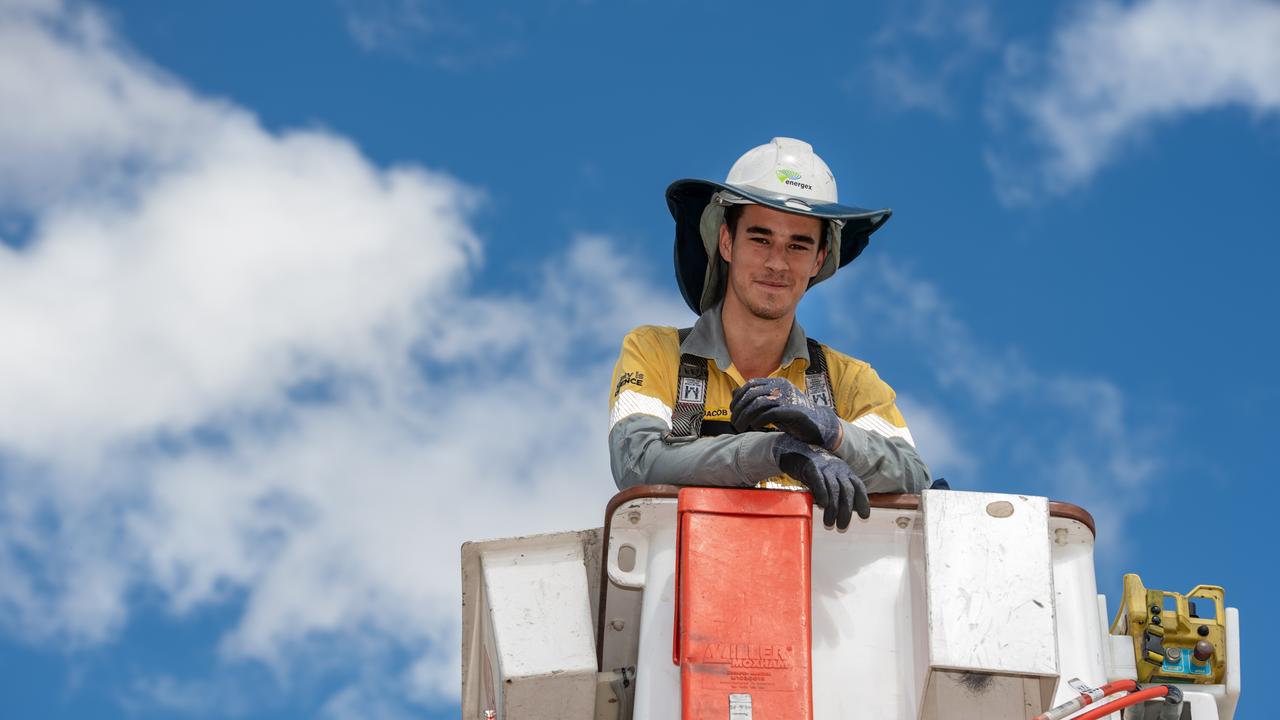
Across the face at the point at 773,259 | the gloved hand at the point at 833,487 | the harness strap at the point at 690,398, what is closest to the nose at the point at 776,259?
the face at the point at 773,259

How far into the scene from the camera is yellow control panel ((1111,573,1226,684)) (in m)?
5.52

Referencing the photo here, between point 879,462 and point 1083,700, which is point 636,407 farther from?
point 1083,700

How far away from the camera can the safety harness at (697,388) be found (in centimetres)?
609

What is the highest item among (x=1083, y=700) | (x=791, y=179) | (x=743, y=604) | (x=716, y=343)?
(x=791, y=179)

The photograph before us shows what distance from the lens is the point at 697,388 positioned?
245 inches

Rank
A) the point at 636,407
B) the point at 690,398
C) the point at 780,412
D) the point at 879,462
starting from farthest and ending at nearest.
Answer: the point at 690,398 < the point at 636,407 < the point at 879,462 < the point at 780,412

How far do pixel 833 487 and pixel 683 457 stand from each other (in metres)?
0.66

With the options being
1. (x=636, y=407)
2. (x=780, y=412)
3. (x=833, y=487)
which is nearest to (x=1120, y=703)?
(x=833, y=487)

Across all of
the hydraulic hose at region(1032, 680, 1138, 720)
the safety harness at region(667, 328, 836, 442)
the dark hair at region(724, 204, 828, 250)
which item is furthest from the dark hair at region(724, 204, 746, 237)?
the hydraulic hose at region(1032, 680, 1138, 720)

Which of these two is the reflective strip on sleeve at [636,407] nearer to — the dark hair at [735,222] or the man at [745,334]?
the man at [745,334]

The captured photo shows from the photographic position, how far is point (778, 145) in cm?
667

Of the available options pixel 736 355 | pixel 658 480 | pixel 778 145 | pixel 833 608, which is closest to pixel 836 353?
pixel 736 355

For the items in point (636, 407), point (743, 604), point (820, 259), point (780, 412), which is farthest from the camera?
point (820, 259)

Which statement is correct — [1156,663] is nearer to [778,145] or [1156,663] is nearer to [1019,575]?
[1019,575]
